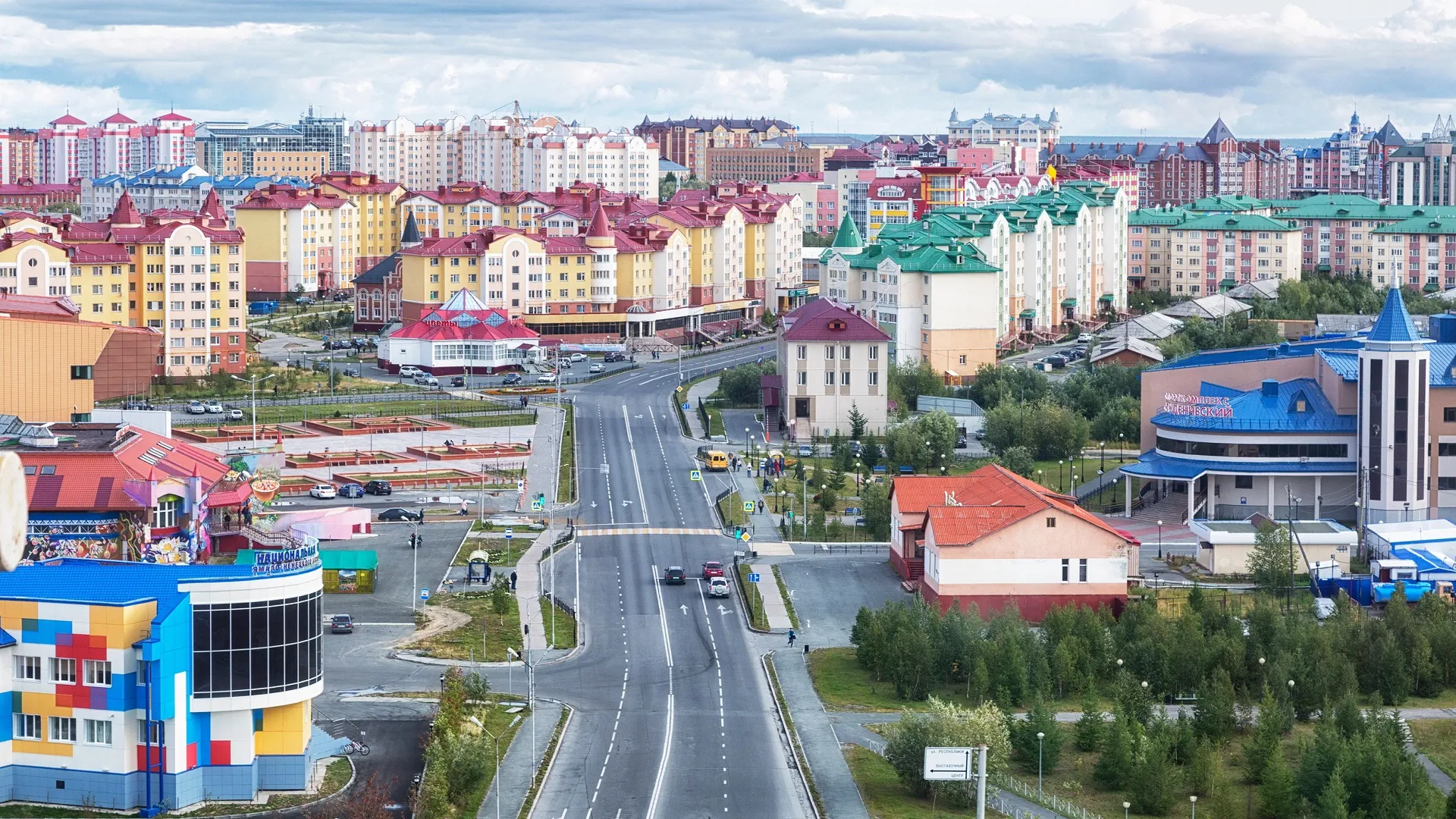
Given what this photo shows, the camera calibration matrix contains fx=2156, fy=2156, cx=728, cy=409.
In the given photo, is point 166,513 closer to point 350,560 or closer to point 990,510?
point 350,560

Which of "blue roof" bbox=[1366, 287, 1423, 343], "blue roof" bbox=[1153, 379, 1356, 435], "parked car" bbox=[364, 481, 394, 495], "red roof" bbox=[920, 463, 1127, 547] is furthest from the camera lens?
"parked car" bbox=[364, 481, 394, 495]

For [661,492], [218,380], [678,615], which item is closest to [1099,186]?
A: [218,380]

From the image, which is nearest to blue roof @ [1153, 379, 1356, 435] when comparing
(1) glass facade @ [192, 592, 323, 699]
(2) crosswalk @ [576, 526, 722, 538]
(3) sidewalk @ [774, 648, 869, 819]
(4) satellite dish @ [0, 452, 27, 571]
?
(2) crosswalk @ [576, 526, 722, 538]

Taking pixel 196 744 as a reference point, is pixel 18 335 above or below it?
above

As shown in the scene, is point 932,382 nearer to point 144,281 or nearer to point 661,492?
point 661,492

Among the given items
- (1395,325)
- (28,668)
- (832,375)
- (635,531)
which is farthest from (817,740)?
(832,375)

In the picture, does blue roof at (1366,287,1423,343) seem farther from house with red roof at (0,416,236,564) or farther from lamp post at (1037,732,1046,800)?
house with red roof at (0,416,236,564)
